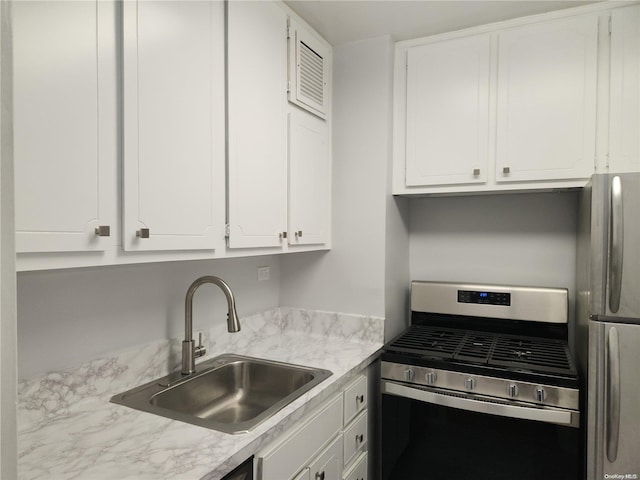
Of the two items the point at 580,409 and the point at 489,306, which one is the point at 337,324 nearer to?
the point at 489,306

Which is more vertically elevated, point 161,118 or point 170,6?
point 170,6

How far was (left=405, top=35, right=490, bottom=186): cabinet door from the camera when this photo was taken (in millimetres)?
2074

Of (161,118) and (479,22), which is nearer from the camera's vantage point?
(161,118)

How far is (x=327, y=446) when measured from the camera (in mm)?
1574

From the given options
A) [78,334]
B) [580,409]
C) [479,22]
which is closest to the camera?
[78,334]

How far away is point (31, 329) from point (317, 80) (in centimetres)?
164

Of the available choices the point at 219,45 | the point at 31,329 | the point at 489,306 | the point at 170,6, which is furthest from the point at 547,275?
the point at 31,329

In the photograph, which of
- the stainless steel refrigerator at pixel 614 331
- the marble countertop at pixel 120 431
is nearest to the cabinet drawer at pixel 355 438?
the marble countertop at pixel 120 431

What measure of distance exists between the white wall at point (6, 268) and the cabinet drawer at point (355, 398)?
4.72 ft

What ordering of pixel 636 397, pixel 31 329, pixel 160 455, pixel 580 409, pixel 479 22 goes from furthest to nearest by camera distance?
pixel 479 22 → pixel 580 409 → pixel 636 397 → pixel 31 329 → pixel 160 455

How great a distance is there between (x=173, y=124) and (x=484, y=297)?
1.82 m

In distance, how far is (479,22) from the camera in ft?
6.68

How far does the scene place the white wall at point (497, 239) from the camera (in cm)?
224

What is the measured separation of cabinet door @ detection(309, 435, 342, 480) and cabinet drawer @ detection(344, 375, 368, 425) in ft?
0.37
